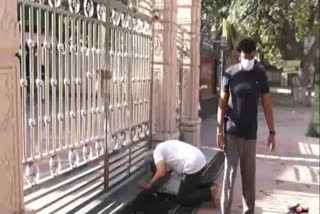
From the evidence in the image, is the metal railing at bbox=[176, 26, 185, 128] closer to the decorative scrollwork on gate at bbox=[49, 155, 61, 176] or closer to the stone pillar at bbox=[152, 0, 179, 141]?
the stone pillar at bbox=[152, 0, 179, 141]

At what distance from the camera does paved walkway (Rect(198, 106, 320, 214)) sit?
16.5 ft

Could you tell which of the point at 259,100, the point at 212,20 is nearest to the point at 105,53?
the point at 259,100

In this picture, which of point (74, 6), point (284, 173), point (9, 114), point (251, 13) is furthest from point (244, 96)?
point (251, 13)

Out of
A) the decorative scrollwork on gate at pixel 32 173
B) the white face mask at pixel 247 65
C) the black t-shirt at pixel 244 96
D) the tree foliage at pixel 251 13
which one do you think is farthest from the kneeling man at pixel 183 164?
the tree foliage at pixel 251 13

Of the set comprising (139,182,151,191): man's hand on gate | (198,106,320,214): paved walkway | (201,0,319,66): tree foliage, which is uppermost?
(201,0,319,66): tree foliage

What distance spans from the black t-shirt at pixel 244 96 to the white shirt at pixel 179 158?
563 millimetres

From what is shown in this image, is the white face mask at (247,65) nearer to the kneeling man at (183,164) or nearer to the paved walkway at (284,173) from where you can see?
the kneeling man at (183,164)

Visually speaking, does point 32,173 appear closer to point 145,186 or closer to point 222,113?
point 145,186

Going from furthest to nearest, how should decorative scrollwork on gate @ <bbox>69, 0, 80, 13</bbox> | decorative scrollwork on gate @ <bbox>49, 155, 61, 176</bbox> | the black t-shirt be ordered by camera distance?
the black t-shirt, decorative scrollwork on gate @ <bbox>69, 0, 80, 13</bbox>, decorative scrollwork on gate @ <bbox>49, 155, 61, 176</bbox>

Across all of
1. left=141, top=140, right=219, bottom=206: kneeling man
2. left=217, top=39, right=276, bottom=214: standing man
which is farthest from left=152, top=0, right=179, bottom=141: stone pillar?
left=217, top=39, right=276, bottom=214: standing man

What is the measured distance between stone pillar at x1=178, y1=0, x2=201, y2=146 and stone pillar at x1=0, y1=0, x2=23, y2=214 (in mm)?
5061

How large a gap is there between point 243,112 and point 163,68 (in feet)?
6.42

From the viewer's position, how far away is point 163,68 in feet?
18.9

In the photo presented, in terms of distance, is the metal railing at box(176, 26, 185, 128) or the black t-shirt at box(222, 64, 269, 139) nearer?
the black t-shirt at box(222, 64, 269, 139)
